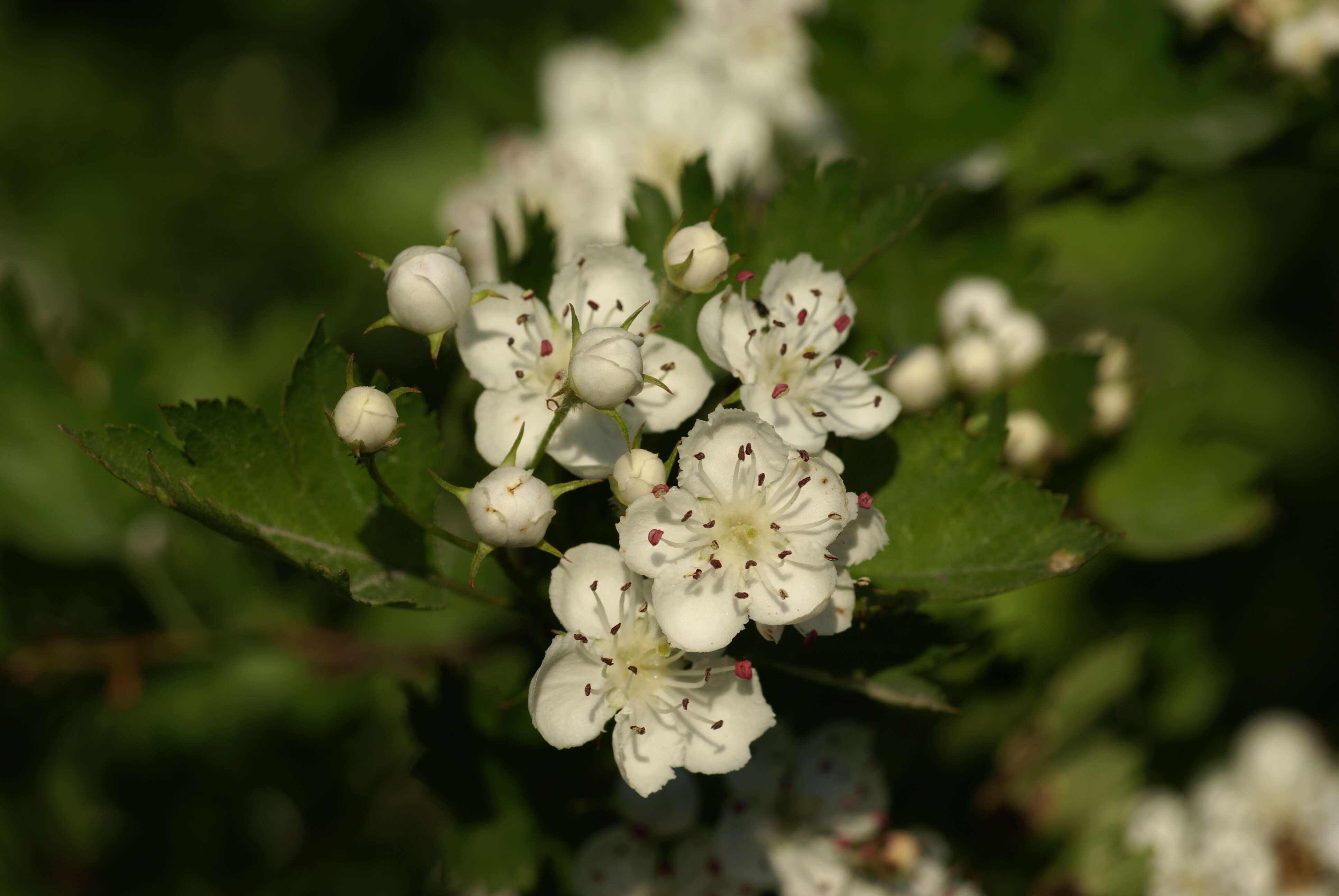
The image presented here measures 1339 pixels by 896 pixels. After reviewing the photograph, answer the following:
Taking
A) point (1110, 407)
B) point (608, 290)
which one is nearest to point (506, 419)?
point (608, 290)

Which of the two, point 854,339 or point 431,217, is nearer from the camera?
point 854,339

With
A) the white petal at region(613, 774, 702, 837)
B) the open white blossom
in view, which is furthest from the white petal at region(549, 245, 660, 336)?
the white petal at region(613, 774, 702, 837)

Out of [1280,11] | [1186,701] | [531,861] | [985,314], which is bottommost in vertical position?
[1186,701]

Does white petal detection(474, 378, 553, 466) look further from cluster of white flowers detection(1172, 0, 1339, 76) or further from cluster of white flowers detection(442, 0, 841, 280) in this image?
cluster of white flowers detection(1172, 0, 1339, 76)

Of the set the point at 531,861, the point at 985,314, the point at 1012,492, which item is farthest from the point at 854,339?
the point at 531,861

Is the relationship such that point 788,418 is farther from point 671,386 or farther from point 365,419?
point 365,419

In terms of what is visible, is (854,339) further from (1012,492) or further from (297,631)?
(297,631)
